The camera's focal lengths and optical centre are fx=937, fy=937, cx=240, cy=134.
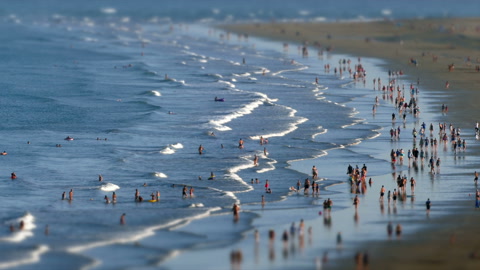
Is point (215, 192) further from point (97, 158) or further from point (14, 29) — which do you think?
point (14, 29)

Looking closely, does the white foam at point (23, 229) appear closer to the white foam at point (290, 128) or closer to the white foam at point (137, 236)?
the white foam at point (137, 236)

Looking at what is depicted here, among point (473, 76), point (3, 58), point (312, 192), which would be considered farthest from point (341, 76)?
point (312, 192)

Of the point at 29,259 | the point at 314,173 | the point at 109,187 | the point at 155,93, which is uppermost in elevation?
the point at 155,93

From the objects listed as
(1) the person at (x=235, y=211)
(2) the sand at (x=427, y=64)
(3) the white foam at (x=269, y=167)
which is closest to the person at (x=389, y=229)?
(2) the sand at (x=427, y=64)

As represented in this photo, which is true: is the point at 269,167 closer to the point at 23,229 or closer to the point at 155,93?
the point at 23,229

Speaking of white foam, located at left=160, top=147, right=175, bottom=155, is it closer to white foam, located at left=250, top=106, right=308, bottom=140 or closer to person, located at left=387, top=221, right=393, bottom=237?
white foam, located at left=250, top=106, right=308, bottom=140

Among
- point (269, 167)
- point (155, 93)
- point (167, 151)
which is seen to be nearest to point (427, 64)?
point (155, 93)
